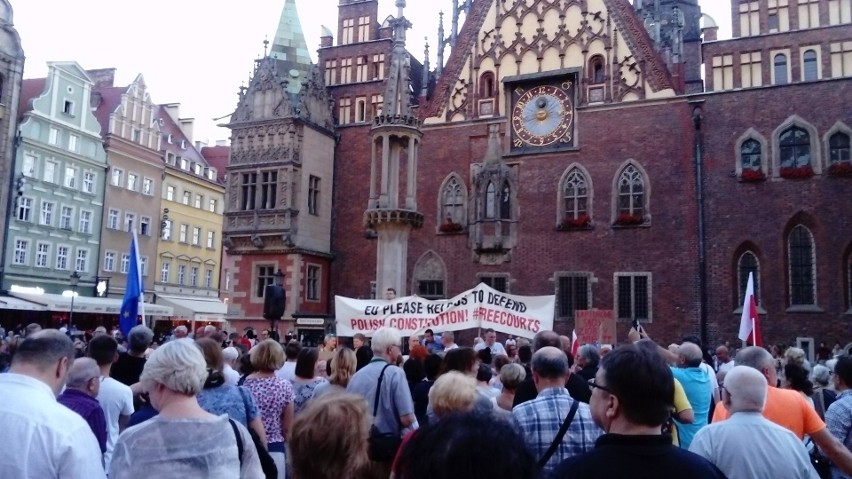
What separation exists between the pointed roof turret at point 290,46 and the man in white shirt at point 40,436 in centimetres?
2689

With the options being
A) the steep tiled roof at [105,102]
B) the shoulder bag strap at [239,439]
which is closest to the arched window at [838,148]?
the shoulder bag strap at [239,439]

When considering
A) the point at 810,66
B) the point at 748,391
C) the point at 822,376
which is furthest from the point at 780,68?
the point at 748,391

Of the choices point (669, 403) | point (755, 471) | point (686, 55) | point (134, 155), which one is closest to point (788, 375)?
point (755, 471)

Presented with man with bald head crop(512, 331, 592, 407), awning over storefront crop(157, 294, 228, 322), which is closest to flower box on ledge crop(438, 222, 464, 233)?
awning over storefront crop(157, 294, 228, 322)

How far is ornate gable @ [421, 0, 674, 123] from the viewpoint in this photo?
1002 inches

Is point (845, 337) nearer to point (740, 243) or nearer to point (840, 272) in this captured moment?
point (840, 272)

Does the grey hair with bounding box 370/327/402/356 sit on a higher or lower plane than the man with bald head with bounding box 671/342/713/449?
higher

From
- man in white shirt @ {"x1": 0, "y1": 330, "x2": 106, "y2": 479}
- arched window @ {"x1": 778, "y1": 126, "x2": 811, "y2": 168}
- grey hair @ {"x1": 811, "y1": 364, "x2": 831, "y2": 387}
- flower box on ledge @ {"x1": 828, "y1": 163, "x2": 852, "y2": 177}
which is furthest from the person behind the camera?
arched window @ {"x1": 778, "y1": 126, "x2": 811, "y2": 168}

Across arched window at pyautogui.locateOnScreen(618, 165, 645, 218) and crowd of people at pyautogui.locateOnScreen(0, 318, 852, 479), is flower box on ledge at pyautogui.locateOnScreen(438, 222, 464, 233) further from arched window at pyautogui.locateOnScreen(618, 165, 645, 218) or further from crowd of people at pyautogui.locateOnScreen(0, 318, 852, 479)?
crowd of people at pyautogui.locateOnScreen(0, 318, 852, 479)

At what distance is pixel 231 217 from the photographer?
28.8 meters

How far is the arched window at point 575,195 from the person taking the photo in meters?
25.7

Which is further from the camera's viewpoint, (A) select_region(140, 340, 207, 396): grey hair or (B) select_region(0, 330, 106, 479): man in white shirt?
(A) select_region(140, 340, 207, 396): grey hair

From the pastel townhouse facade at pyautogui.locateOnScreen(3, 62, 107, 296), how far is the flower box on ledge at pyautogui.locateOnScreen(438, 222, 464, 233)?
20.4 m

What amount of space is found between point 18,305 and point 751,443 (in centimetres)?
3369
